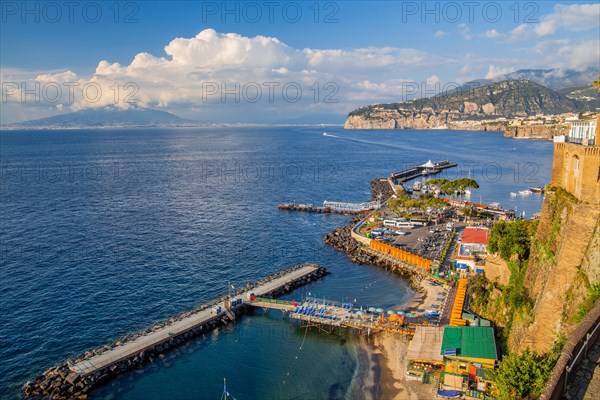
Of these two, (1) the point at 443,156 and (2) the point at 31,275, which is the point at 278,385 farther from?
(1) the point at 443,156

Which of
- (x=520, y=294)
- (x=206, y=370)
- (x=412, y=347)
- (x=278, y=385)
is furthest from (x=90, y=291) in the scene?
(x=520, y=294)

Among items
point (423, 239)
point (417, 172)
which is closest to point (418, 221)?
point (423, 239)

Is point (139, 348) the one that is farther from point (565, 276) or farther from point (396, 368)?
point (565, 276)

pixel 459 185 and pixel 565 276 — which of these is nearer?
pixel 565 276

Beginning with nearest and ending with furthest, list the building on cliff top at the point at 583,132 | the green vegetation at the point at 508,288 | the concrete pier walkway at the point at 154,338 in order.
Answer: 1. the building on cliff top at the point at 583,132
2. the green vegetation at the point at 508,288
3. the concrete pier walkway at the point at 154,338

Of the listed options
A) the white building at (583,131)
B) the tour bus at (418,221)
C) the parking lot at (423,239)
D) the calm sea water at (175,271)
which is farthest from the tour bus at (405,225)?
the white building at (583,131)

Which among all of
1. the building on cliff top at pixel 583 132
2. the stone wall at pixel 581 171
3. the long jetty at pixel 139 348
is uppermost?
the building on cliff top at pixel 583 132

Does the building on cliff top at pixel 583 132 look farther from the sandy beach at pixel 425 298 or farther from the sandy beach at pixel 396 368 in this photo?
the sandy beach at pixel 396 368
